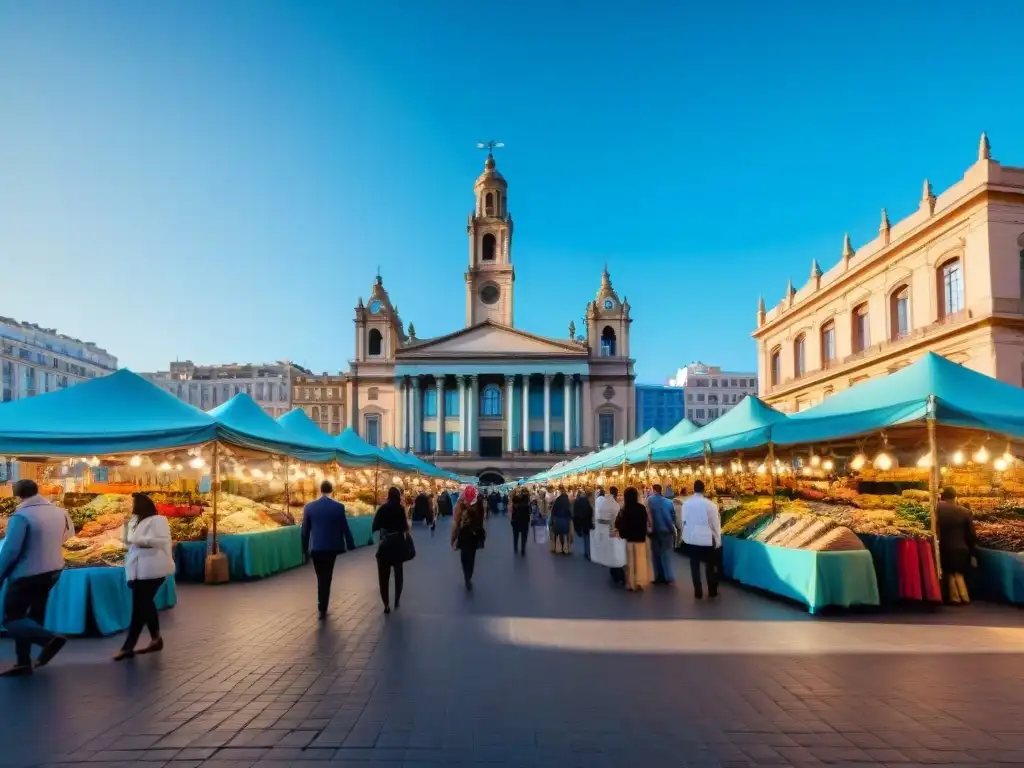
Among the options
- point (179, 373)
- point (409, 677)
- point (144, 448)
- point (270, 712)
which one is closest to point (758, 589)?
point (409, 677)

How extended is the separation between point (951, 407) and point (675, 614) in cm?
443

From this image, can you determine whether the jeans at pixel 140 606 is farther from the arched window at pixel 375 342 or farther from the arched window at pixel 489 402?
the arched window at pixel 375 342

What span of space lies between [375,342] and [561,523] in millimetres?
58082

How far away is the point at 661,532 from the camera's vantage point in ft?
39.9

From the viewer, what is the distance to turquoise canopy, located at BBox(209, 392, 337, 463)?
13922mm

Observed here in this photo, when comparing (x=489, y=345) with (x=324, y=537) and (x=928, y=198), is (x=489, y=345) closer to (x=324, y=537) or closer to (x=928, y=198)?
(x=928, y=198)

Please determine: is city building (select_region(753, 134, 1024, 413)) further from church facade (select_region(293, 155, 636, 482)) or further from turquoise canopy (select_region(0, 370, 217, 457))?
church facade (select_region(293, 155, 636, 482))

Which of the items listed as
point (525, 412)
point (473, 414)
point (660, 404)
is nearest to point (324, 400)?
point (473, 414)

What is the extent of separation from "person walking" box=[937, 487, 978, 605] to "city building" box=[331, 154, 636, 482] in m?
58.1

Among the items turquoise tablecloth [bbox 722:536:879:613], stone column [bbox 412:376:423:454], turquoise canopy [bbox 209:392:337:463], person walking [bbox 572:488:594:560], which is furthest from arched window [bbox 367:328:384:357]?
turquoise tablecloth [bbox 722:536:879:613]

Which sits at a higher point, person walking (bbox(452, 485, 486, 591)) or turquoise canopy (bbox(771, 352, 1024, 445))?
turquoise canopy (bbox(771, 352, 1024, 445))

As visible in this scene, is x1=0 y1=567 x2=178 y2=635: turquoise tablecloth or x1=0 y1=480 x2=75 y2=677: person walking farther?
x1=0 y1=567 x2=178 y2=635: turquoise tablecloth

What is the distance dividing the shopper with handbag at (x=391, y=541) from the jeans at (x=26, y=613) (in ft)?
12.4

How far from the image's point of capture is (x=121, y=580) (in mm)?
8414
